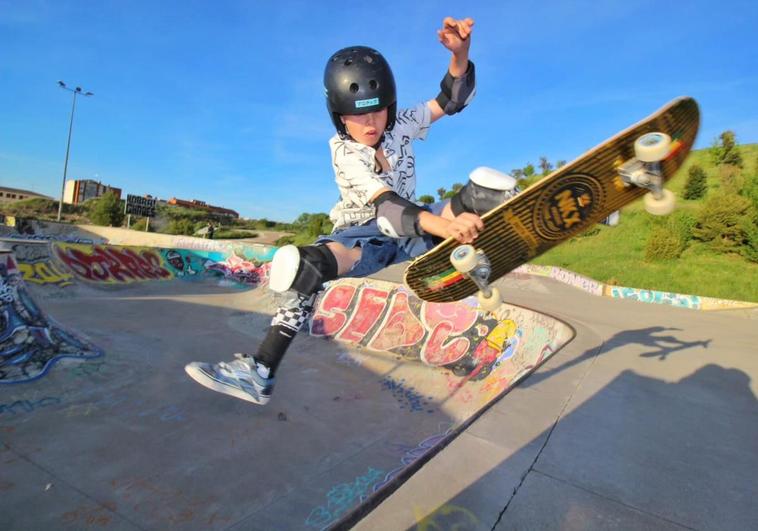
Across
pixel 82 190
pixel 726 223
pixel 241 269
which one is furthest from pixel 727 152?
pixel 82 190

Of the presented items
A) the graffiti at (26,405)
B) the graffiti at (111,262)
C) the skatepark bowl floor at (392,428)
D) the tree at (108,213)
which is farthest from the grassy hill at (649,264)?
the tree at (108,213)

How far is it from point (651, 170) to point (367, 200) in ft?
5.45

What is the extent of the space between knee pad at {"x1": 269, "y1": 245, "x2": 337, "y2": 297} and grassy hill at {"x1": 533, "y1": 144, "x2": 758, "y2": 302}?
1627 centimetres

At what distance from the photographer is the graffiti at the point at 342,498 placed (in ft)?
11.3

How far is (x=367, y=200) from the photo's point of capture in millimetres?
2664

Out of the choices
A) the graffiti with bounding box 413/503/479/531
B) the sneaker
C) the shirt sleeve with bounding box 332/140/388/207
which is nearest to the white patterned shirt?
the shirt sleeve with bounding box 332/140/388/207

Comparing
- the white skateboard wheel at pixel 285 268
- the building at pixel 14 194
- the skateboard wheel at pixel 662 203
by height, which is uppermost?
the building at pixel 14 194

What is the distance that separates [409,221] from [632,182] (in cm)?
138

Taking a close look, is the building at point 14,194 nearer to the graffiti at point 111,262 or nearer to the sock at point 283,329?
the graffiti at point 111,262

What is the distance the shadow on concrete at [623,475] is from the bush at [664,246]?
2596cm

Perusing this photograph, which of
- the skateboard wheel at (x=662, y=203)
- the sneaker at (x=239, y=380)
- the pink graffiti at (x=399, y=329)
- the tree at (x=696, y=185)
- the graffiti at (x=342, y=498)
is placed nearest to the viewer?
the skateboard wheel at (x=662, y=203)

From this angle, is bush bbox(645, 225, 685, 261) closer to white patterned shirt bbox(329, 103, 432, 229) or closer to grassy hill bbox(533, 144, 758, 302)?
grassy hill bbox(533, 144, 758, 302)

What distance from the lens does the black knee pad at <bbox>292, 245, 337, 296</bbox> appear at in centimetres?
268

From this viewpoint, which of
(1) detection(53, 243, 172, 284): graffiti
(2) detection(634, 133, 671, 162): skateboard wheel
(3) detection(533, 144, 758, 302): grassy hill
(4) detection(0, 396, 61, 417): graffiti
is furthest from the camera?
(3) detection(533, 144, 758, 302): grassy hill
